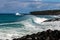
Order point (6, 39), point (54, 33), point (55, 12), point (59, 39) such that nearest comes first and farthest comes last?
point (59, 39), point (6, 39), point (54, 33), point (55, 12)

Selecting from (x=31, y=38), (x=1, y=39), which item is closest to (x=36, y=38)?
(x=31, y=38)

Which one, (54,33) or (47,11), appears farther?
(47,11)

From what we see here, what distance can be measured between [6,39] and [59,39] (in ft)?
10.1

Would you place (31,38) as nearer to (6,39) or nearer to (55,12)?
(6,39)

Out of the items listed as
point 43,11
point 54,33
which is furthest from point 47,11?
point 54,33

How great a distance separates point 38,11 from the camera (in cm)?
10169

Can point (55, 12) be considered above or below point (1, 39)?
below

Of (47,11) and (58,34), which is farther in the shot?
(47,11)

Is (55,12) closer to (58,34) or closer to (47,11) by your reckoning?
(47,11)

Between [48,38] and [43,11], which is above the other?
[48,38]

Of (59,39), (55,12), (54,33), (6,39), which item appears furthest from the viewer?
(55,12)

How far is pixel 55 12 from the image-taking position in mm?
96312

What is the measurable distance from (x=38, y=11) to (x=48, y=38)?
89.0 m

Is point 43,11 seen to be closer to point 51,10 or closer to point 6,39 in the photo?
point 51,10
